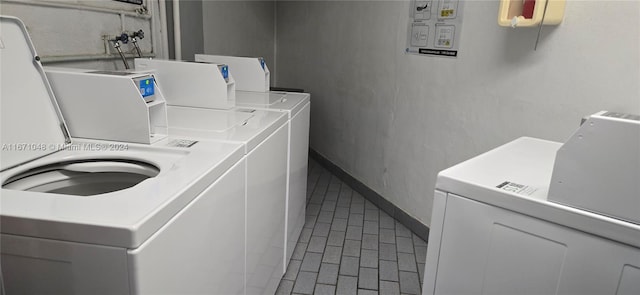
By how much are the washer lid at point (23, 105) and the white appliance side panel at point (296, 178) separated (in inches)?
41.8

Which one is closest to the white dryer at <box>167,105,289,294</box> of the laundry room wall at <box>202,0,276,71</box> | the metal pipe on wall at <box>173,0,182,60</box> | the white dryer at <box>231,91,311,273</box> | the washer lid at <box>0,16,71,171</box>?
the white dryer at <box>231,91,311,273</box>

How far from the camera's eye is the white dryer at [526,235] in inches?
35.1

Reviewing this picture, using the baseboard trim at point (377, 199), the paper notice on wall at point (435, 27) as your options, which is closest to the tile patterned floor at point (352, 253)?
the baseboard trim at point (377, 199)

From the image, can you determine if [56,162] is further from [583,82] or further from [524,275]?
[583,82]

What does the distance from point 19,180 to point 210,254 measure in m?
0.54

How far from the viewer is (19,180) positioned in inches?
41.1

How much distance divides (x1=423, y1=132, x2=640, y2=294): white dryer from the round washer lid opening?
87 cm

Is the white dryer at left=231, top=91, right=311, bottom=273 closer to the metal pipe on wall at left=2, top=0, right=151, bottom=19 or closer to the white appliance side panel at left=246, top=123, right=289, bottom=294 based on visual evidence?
the white appliance side panel at left=246, top=123, right=289, bottom=294

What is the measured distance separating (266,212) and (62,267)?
94cm

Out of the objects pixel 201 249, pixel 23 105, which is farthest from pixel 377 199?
pixel 23 105

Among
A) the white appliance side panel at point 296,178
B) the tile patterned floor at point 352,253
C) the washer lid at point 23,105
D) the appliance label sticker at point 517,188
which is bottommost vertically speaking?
the tile patterned floor at point 352,253

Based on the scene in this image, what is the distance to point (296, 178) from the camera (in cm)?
232

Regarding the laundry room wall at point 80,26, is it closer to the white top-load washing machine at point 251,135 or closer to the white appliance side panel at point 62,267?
the white top-load washing machine at point 251,135

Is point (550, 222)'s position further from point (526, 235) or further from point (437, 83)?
point (437, 83)
